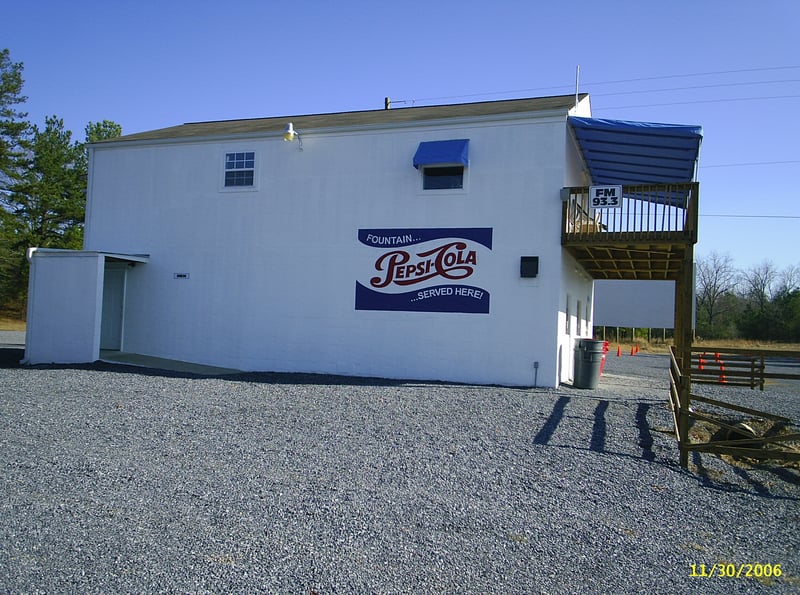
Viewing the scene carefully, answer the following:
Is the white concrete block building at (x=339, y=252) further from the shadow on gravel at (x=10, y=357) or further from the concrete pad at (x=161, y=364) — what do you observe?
the shadow on gravel at (x=10, y=357)

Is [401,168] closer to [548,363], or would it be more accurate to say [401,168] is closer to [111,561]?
[548,363]

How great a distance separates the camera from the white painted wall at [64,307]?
568 inches

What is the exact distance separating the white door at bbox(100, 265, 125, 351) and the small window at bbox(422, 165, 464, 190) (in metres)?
8.42

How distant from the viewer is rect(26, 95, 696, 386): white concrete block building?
13.4 metres

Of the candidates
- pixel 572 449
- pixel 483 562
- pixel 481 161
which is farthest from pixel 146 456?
pixel 481 161

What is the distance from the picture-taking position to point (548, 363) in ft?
42.9

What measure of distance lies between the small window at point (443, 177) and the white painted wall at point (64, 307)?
25.2 feet

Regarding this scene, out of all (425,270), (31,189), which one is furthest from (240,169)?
(31,189)

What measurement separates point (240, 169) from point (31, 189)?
26612 mm

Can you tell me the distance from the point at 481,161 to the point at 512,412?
613 centimetres

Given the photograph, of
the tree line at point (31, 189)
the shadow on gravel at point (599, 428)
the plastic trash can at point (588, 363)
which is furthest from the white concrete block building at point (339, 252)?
the tree line at point (31, 189)

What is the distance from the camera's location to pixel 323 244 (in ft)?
48.5

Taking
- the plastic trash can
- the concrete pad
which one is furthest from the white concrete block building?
the plastic trash can

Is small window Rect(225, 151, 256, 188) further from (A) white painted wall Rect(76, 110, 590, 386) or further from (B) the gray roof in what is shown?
(B) the gray roof
